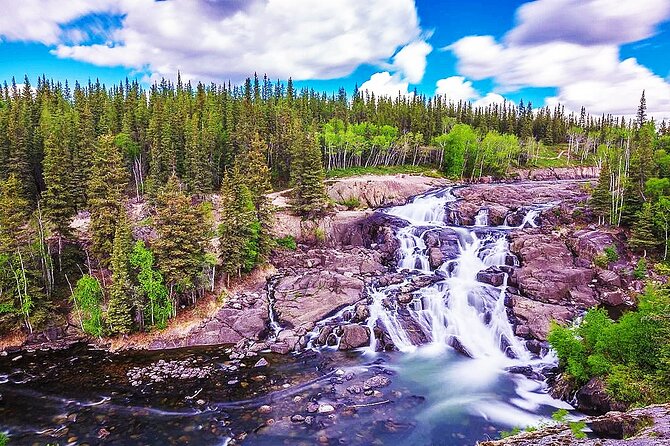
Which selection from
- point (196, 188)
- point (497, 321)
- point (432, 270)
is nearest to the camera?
point (497, 321)

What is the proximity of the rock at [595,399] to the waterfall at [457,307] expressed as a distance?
670 centimetres

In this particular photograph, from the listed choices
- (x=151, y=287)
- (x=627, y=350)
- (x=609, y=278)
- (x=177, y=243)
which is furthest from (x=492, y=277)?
(x=151, y=287)

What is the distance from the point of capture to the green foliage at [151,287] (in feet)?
109

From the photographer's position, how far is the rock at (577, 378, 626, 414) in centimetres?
2109

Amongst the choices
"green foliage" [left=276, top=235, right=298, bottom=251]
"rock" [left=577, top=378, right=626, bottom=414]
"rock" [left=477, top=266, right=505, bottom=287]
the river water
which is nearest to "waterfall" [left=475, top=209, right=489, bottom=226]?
"rock" [left=477, top=266, right=505, bottom=287]

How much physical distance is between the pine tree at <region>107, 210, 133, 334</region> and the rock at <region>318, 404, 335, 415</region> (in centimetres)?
1898

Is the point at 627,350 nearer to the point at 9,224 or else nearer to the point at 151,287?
the point at 151,287

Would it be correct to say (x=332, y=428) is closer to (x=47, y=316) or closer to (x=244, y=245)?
(x=244, y=245)

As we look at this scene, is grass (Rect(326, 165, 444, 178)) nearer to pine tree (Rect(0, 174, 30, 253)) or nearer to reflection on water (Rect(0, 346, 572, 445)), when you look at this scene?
pine tree (Rect(0, 174, 30, 253))

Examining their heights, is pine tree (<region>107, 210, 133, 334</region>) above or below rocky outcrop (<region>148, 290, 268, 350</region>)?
above

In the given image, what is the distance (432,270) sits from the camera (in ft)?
145

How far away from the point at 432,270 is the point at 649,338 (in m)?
24.3

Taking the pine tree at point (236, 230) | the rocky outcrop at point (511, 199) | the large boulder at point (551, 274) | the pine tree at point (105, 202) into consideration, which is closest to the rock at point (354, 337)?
the pine tree at point (236, 230)

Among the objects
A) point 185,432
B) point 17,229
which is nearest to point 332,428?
point 185,432
